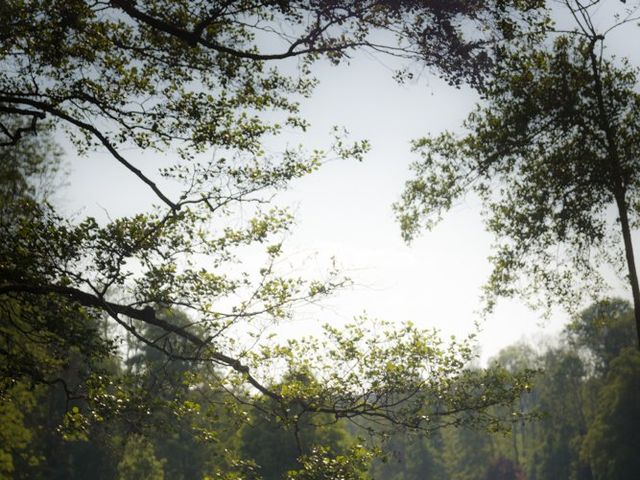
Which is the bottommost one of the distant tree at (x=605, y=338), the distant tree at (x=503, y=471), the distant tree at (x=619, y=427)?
the distant tree at (x=503, y=471)

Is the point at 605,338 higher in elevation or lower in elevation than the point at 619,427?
higher

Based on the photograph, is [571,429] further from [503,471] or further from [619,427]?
[619,427]

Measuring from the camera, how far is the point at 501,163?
35.5 ft

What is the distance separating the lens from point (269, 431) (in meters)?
29.6

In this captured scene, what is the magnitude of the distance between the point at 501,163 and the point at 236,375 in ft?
26.3

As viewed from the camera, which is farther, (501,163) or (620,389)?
(620,389)

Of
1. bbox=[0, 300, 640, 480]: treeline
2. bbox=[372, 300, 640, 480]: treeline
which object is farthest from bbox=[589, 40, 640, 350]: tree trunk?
bbox=[372, 300, 640, 480]: treeline

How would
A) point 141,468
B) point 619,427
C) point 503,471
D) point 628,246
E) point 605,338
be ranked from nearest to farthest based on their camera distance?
point 628,246
point 141,468
point 619,427
point 605,338
point 503,471

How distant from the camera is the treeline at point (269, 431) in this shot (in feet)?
24.7

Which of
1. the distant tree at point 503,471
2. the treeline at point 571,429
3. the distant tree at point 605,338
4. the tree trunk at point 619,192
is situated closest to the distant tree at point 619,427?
the treeline at point 571,429

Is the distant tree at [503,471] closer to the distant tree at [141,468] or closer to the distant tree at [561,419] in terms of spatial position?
the distant tree at [561,419]

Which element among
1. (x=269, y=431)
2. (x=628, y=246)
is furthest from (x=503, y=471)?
(x=628, y=246)

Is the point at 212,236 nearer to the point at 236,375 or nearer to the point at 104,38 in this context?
the point at 236,375

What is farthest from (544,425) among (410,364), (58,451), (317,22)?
(317,22)
